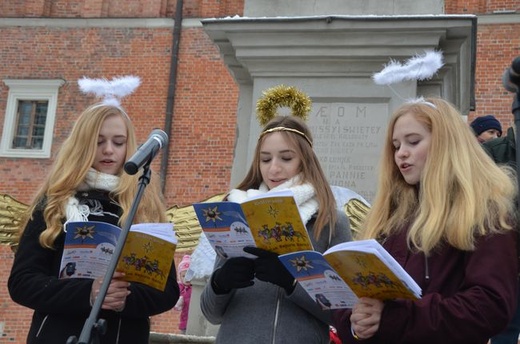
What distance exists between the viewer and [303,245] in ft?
8.91

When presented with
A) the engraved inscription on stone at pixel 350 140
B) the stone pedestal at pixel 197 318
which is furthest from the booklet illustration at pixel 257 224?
the stone pedestal at pixel 197 318

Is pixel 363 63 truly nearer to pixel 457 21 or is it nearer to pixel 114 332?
pixel 457 21

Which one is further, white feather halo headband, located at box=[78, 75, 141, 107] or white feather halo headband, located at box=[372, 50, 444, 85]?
white feather halo headband, located at box=[78, 75, 141, 107]

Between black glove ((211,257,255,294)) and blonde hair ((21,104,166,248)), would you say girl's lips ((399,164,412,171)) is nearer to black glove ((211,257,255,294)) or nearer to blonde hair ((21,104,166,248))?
black glove ((211,257,255,294))

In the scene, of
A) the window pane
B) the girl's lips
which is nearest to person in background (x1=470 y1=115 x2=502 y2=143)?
the girl's lips

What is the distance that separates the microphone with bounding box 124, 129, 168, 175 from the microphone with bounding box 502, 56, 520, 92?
1.20 meters

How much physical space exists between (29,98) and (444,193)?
1473 centimetres

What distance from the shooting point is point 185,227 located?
4.80 meters

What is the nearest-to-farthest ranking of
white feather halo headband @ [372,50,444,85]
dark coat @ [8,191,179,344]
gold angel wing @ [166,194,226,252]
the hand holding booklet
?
the hand holding booklet
dark coat @ [8,191,179,344]
white feather halo headband @ [372,50,444,85]
gold angel wing @ [166,194,226,252]

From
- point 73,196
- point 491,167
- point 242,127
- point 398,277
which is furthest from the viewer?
point 242,127

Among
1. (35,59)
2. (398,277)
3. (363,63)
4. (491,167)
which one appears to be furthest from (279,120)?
(35,59)

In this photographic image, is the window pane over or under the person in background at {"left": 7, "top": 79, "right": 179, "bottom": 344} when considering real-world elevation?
over

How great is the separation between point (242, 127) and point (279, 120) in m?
1.82

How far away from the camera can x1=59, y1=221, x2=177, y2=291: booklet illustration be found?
2818 millimetres
